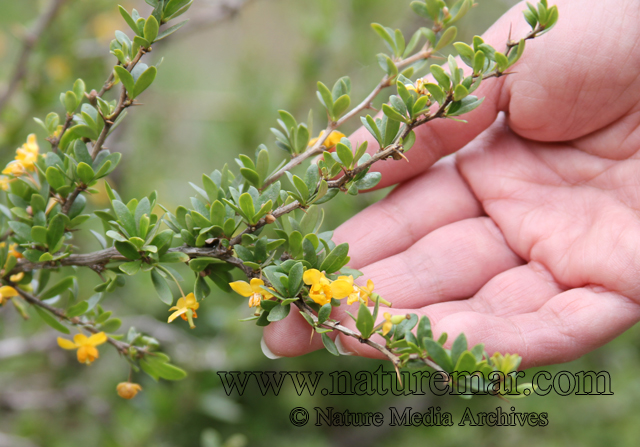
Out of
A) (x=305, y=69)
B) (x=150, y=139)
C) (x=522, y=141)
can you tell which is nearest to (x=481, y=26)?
(x=305, y=69)

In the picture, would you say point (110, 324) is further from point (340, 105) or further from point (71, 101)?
point (340, 105)

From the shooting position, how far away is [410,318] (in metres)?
0.78

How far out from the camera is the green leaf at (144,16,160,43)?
715 millimetres

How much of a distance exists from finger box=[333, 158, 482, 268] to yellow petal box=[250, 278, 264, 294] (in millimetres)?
400

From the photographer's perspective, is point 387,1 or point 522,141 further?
point 387,1

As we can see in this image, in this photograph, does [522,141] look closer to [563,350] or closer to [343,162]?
[563,350]

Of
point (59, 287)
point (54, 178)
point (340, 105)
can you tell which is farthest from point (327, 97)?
point (59, 287)

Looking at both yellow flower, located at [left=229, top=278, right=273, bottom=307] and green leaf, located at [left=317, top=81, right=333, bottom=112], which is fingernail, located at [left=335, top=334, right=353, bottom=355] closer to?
yellow flower, located at [left=229, top=278, right=273, bottom=307]

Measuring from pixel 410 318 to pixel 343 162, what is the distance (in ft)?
0.96

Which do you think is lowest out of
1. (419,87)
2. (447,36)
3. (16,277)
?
(16,277)

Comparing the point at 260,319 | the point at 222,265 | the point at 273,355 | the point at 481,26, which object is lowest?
the point at 273,355

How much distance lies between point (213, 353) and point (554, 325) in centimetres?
114

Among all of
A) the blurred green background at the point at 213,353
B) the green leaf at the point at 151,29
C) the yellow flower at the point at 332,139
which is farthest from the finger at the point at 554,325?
the blurred green background at the point at 213,353

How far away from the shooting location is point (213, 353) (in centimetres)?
166
